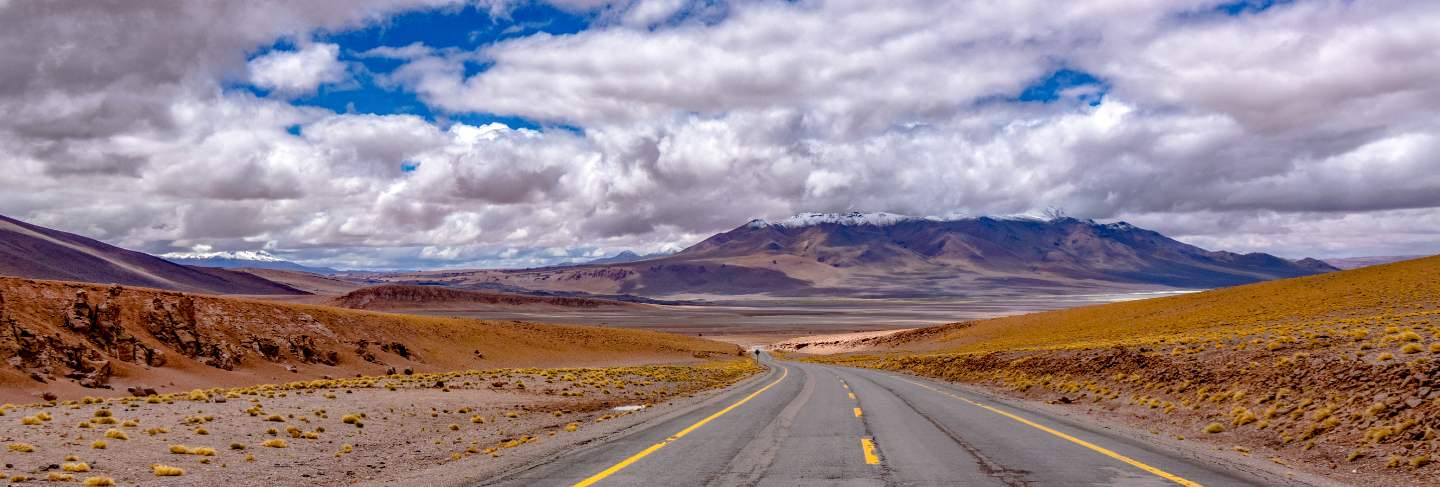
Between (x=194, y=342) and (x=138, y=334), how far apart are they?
307cm

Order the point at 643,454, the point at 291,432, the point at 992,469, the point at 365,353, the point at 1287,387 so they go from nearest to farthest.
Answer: the point at 992,469 → the point at 643,454 → the point at 291,432 → the point at 1287,387 → the point at 365,353

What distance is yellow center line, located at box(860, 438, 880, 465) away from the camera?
42.1 ft

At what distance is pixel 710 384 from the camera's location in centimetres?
3981

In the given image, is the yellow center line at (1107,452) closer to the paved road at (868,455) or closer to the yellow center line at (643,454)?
the paved road at (868,455)

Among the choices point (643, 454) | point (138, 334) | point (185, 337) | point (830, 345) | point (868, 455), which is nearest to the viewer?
point (868, 455)

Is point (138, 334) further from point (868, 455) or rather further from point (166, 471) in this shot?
point (868, 455)

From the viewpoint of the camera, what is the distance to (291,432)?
17.8 metres

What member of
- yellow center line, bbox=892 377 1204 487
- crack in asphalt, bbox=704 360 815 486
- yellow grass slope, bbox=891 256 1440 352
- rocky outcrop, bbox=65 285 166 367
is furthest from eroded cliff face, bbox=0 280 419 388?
yellow grass slope, bbox=891 256 1440 352

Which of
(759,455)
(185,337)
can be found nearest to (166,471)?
(759,455)

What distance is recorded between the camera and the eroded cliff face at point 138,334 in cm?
3638

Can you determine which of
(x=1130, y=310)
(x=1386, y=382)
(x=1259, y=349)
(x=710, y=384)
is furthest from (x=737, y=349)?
(x=1386, y=382)

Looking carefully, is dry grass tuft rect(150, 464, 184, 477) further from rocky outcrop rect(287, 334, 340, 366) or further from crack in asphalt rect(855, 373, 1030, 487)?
rocky outcrop rect(287, 334, 340, 366)

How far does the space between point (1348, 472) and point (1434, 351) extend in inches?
306

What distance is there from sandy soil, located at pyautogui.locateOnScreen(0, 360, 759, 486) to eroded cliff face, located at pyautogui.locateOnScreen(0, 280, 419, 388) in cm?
1498
